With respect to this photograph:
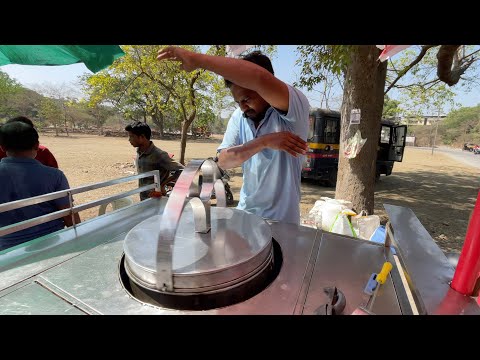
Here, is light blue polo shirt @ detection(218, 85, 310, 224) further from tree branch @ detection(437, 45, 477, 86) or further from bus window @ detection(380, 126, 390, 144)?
bus window @ detection(380, 126, 390, 144)

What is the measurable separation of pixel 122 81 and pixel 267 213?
8.65 metres

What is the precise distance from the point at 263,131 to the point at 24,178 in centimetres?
180

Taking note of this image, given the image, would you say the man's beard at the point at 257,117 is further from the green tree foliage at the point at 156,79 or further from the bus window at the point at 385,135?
the bus window at the point at 385,135

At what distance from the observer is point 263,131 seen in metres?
1.53

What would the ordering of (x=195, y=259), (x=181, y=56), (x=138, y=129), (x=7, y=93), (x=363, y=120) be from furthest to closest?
(x=7, y=93) → (x=363, y=120) → (x=138, y=129) → (x=181, y=56) → (x=195, y=259)

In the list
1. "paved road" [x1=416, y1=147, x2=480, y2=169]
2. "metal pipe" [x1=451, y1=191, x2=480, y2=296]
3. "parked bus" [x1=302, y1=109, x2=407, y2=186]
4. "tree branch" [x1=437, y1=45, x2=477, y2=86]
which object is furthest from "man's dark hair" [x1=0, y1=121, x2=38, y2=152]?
"paved road" [x1=416, y1=147, x2=480, y2=169]

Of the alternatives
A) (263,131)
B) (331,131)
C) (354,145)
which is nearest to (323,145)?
(331,131)

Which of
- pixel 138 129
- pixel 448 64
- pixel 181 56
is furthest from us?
pixel 448 64

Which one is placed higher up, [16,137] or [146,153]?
[16,137]

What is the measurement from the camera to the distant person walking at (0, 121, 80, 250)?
182cm

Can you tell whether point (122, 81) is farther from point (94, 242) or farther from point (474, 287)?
point (474, 287)

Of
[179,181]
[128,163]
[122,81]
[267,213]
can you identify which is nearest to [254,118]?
[267,213]

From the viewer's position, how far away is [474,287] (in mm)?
682

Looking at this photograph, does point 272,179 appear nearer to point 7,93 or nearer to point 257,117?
point 257,117
